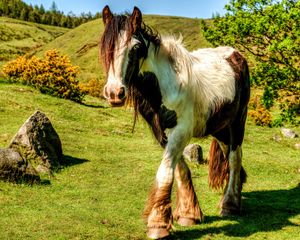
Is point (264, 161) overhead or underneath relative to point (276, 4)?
underneath

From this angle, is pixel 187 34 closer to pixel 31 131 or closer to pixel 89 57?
pixel 89 57

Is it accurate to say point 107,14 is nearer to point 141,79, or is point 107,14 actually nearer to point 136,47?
point 136,47

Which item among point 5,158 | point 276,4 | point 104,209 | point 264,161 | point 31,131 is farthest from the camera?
point 264,161

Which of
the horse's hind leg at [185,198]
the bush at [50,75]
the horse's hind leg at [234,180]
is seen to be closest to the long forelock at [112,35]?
the horse's hind leg at [185,198]

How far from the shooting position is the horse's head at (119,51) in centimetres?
711

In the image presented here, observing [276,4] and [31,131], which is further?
[276,4]

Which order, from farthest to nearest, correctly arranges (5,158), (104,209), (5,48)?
(5,48) < (5,158) < (104,209)

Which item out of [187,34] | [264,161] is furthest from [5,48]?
[264,161]

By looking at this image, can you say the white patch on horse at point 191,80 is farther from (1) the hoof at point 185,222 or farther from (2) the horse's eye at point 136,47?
(1) the hoof at point 185,222

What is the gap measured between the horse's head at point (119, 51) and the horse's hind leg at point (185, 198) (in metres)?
2.97

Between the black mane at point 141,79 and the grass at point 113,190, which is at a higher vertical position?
the black mane at point 141,79

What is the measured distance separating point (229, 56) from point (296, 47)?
521cm

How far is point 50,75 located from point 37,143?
623 inches

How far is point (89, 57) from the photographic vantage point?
3708 inches
